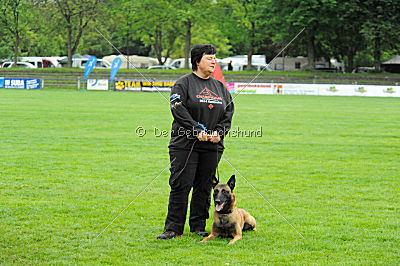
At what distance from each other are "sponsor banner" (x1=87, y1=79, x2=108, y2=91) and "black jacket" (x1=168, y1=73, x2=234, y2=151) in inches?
1700

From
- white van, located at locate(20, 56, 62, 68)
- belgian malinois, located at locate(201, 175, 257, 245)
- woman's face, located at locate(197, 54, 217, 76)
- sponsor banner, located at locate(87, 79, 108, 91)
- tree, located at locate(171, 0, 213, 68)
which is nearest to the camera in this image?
belgian malinois, located at locate(201, 175, 257, 245)

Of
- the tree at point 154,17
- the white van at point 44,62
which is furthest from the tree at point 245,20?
the white van at point 44,62

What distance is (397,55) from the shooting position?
2918 inches

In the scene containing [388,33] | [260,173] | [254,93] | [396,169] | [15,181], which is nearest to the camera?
[15,181]

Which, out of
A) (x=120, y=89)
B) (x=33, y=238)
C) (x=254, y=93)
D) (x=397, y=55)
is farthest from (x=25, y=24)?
(x=33, y=238)

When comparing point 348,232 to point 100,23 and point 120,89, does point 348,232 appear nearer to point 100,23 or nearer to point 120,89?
point 120,89

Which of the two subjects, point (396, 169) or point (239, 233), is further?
point (396, 169)

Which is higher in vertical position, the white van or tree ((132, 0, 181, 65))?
tree ((132, 0, 181, 65))

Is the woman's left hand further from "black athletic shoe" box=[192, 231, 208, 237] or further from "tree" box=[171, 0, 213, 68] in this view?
"tree" box=[171, 0, 213, 68]

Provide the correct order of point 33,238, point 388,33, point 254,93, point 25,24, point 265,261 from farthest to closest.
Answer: point 25,24
point 388,33
point 254,93
point 33,238
point 265,261

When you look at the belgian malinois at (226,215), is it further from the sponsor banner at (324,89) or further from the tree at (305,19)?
the tree at (305,19)

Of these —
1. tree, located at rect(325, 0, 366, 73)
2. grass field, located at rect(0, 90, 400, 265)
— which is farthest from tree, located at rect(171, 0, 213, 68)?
grass field, located at rect(0, 90, 400, 265)

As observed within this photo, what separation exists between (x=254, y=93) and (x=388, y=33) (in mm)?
17555

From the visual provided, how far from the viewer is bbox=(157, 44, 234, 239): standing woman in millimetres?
6609
